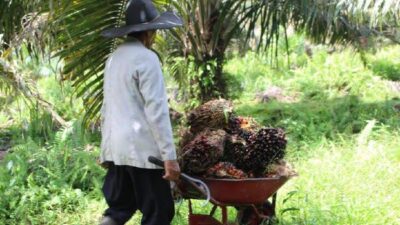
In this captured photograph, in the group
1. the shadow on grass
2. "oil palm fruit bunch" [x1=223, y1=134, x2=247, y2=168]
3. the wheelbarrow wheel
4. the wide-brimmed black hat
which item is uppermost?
the wide-brimmed black hat

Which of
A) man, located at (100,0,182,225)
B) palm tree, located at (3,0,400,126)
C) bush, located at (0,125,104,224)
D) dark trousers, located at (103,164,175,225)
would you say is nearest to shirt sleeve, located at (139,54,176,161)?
man, located at (100,0,182,225)

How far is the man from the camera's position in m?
4.02

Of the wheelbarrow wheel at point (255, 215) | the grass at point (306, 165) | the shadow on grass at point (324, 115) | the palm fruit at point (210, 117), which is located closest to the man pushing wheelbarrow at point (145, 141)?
the palm fruit at point (210, 117)

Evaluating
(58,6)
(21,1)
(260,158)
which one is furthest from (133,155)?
(21,1)

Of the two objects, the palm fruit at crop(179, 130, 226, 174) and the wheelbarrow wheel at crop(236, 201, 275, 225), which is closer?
the palm fruit at crop(179, 130, 226, 174)

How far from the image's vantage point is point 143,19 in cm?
426

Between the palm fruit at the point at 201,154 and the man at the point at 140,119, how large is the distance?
204 mm

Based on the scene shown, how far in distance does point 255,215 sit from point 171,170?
3.45ft

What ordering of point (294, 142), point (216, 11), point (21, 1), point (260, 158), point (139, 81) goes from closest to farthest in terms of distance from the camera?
point (139, 81), point (260, 158), point (21, 1), point (294, 142), point (216, 11)

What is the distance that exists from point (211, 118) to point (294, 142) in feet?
12.2

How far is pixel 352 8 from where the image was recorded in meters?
7.52

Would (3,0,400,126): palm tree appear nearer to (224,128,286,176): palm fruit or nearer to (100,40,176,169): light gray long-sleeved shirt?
(100,40,176,169): light gray long-sleeved shirt

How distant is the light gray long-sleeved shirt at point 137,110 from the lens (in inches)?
158

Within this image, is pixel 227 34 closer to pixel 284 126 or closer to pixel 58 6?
pixel 284 126
